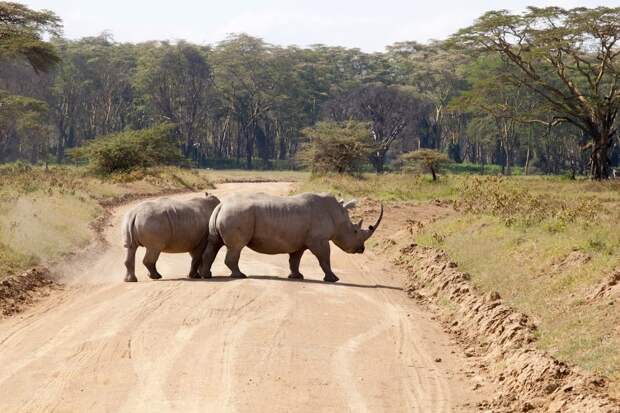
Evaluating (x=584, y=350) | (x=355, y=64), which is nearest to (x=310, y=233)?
(x=584, y=350)

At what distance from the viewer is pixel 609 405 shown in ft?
26.9

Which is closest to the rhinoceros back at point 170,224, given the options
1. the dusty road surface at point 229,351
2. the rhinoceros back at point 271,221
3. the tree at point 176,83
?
the rhinoceros back at point 271,221

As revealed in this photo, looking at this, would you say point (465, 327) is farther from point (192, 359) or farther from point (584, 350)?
point (192, 359)

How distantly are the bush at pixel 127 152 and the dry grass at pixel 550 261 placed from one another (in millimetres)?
23839

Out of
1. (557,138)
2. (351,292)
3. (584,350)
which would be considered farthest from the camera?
(557,138)

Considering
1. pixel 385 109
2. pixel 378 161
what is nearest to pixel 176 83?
pixel 385 109

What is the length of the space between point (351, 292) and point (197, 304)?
10.2 feet

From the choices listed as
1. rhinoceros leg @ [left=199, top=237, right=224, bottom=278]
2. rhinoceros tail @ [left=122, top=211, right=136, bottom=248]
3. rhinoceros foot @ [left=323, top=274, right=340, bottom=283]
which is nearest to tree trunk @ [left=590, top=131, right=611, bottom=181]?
→ rhinoceros foot @ [left=323, top=274, right=340, bottom=283]

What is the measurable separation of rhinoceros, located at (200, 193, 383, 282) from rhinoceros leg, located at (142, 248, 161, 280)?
816mm

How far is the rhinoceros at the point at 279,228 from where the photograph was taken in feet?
54.9

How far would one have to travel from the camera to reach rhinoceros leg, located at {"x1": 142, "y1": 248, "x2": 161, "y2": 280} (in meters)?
16.6

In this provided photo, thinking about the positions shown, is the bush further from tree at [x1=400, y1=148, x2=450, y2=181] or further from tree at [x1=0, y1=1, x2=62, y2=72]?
tree at [x1=400, y1=148, x2=450, y2=181]

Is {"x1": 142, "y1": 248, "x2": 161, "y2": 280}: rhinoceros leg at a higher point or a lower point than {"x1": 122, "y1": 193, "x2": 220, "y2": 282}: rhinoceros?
lower

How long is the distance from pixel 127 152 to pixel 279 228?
31.1 metres
